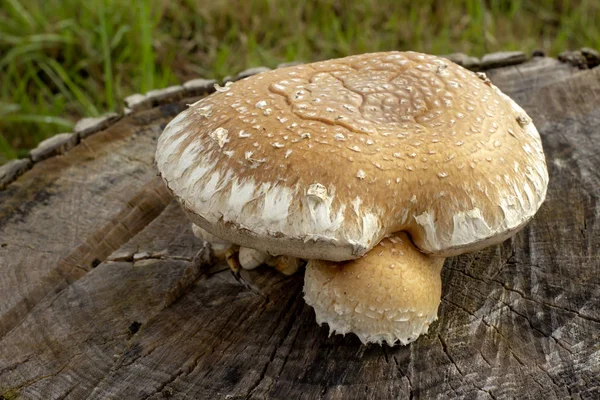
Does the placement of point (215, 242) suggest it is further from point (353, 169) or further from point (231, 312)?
point (353, 169)

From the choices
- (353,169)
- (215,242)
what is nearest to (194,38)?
(215,242)

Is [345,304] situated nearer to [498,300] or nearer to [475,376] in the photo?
[475,376]

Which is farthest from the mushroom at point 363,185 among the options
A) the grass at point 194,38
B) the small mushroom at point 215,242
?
the grass at point 194,38

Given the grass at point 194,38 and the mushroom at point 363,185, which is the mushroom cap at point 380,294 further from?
the grass at point 194,38

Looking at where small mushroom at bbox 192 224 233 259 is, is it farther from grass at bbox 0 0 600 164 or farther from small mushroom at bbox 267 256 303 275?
grass at bbox 0 0 600 164

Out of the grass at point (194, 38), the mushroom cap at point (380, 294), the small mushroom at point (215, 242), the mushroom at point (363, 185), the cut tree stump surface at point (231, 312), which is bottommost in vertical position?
the grass at point (194, 38)

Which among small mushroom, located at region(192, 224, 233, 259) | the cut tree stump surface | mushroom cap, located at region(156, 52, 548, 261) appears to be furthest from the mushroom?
small mushroom, located at region(192, 224, 233, 259)

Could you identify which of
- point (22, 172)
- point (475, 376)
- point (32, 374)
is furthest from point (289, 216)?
point (22, 172)
